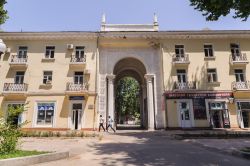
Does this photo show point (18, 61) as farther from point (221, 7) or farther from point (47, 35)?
point (221, 7)

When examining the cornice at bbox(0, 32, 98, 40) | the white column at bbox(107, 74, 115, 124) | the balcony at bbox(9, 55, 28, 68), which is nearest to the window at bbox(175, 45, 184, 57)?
the white column at bbox(107, 74, 115, 124)

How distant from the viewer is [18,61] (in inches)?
974

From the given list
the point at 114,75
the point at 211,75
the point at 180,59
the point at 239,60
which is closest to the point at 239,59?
the point at 239,60

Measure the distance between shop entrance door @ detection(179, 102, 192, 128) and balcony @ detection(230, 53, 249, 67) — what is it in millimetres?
7130

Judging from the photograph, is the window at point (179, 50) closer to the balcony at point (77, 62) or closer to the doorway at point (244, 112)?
the doorway at point (244, 112)

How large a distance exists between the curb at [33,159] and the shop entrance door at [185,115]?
17.7 metres

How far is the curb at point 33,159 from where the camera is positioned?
631 centimetres

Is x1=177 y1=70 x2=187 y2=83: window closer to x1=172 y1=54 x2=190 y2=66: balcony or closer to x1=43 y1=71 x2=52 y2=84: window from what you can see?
x1=172 y1=54 x2=190 y2=66: balcony

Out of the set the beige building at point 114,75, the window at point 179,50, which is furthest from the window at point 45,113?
the window at point 179,50

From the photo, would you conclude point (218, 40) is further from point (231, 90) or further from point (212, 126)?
point (212, 126)

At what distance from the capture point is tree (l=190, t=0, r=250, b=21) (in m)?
12.2

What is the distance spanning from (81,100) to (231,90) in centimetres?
1638

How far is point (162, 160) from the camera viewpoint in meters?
7.95

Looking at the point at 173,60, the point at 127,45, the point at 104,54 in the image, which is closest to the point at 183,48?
the point at 173,60
